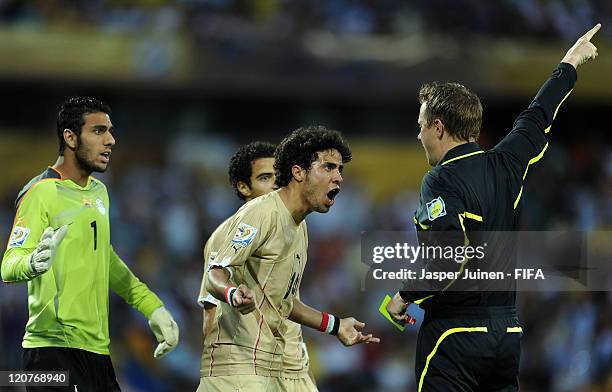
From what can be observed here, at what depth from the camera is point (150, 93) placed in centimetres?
1519

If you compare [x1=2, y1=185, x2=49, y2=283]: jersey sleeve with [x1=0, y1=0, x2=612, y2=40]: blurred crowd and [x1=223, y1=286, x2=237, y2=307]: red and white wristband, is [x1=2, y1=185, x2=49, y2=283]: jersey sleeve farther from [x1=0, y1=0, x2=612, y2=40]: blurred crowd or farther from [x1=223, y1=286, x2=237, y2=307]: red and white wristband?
[x1=0, y1=0, x2=612, y2=40]: blurred crowd

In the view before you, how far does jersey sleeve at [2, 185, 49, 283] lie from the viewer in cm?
521

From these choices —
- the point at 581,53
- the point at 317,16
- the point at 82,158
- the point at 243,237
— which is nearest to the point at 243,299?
the point at 243,237

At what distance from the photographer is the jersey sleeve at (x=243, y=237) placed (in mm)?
5367

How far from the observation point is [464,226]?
196 inches

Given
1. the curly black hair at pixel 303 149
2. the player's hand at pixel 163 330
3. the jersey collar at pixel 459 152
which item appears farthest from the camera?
the player's hand at pixel 163 330

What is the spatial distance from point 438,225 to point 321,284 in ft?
26.6

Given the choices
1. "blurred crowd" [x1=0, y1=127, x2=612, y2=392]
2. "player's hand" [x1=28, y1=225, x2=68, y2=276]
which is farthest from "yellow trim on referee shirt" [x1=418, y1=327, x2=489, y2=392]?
"blurred crowd" [x1=0, y1=127, x2=612, y2=392]

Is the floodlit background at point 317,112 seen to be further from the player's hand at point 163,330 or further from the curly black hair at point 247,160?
the player's hand at point 163,330

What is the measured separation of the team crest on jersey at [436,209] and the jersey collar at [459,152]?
271 mm

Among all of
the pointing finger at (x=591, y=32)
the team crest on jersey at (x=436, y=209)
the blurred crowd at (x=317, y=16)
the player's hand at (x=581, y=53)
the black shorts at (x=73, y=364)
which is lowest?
the black shorts at (x=73, y=364)

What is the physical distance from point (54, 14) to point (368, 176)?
17.1 feet

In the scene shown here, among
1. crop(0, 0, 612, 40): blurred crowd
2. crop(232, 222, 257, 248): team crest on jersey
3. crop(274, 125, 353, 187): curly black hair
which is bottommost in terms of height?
crop(232, 222, 257, 248): team crest on jersey

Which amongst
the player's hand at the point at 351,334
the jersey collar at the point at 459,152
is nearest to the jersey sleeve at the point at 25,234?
the player's hand at the point at 351,334
